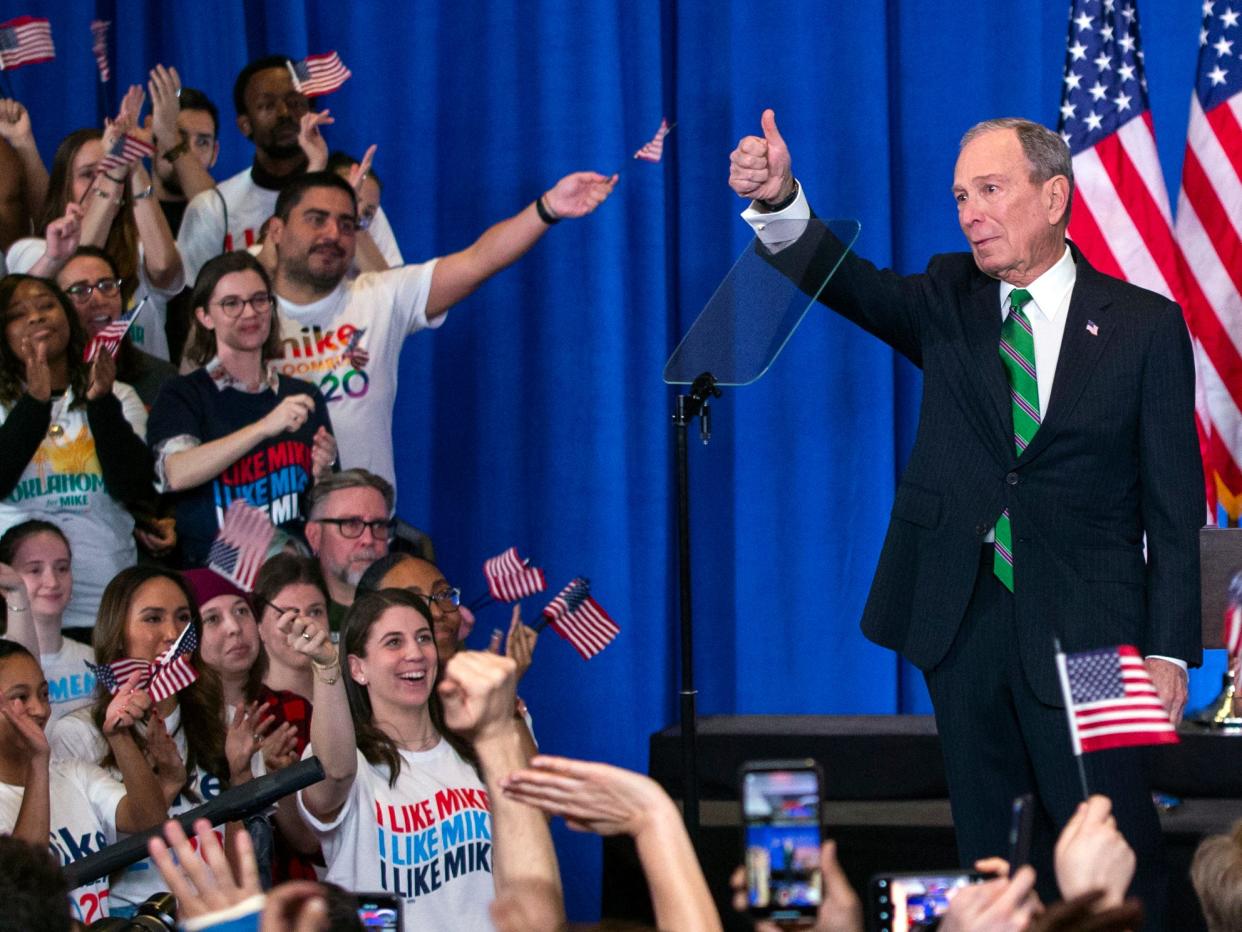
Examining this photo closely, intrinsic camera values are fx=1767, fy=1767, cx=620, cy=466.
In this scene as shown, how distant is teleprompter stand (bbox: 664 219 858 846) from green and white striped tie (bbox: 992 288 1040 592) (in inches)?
11.7

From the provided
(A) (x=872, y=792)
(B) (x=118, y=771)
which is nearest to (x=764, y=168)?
(B) (x=118, y=771)

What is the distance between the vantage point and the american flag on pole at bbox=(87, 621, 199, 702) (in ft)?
10.9

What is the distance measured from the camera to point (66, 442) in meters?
4.22

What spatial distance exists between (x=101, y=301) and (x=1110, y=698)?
3132mm

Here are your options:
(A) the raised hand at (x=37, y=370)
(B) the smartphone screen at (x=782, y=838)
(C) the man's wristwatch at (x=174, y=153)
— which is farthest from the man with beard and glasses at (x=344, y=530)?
(B) the smartphone screen at (x=782, y=838)

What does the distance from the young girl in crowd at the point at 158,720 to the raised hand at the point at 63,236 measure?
1.02 m

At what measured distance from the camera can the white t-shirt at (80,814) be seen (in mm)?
3168

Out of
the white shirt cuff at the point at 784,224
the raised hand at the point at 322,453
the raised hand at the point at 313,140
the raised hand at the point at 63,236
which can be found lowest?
the raised hand at the point at 322,453

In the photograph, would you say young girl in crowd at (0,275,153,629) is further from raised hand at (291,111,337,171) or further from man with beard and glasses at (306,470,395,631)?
raised hand at (291,111,337,171)

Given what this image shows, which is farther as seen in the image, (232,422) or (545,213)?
(545,213)

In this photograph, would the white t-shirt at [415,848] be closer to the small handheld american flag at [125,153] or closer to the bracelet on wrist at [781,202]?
the bracelet on wrist at [781,202]

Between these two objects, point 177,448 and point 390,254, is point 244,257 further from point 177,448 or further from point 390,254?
point 390,254

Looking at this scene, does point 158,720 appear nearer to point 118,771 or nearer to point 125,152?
point 118,771

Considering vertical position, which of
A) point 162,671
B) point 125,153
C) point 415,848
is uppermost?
point 125,153
